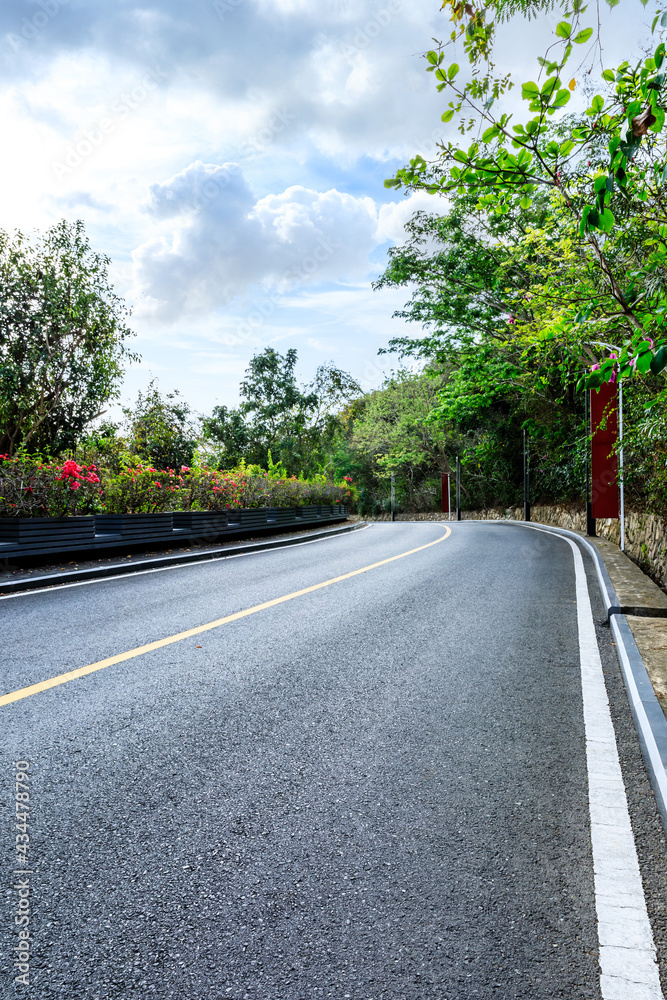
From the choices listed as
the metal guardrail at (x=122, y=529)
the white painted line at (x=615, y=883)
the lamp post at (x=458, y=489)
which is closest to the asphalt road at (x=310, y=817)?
the white painted line at (x=615, y=883)

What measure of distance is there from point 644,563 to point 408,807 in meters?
10.9

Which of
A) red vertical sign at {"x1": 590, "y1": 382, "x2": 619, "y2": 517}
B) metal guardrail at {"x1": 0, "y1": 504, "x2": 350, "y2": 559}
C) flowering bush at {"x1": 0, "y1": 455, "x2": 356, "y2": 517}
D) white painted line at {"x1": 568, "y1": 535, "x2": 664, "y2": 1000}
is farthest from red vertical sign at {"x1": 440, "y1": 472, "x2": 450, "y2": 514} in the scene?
white painted line at {"x1": 568, "y1": 535, "x2": 664, "y2": 1000}

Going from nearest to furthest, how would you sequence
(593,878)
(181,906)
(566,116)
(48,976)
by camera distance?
(48,976), (181,906), (593,878), (566,116)

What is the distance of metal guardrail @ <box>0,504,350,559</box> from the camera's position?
9477mm

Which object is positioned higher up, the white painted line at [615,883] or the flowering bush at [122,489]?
the flowering bush at [122,489]

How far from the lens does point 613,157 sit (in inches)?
131

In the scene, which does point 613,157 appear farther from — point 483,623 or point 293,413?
point 293,413

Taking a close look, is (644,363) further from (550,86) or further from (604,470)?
(604,470)

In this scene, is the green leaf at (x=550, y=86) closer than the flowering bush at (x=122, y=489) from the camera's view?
Yes

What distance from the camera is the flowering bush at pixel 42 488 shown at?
1010cm

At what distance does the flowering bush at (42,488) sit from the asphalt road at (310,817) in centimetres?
509

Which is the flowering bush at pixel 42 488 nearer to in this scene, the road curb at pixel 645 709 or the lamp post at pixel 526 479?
the road curb at pixel 645 709

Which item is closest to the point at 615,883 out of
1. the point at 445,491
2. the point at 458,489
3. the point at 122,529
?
the point at 122,529

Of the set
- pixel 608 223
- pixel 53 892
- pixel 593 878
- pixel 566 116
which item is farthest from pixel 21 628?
pixel 566 116
